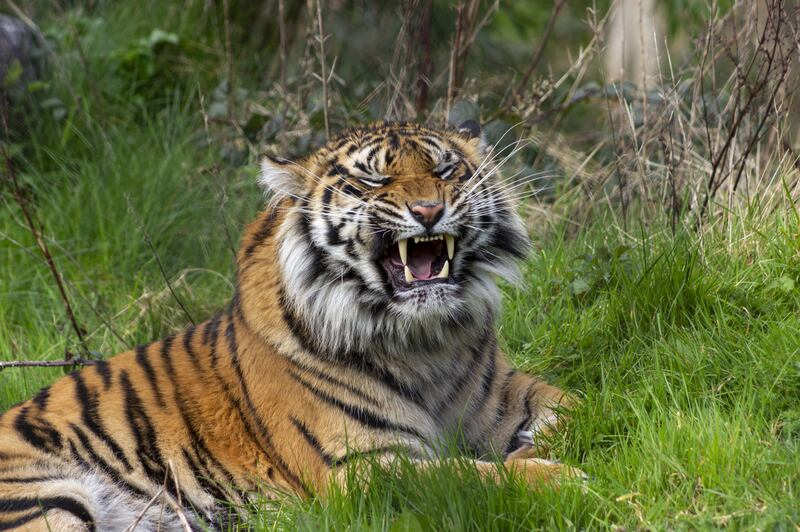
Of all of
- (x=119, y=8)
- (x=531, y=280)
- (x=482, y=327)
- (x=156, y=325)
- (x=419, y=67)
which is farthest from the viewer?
(x=119, y=8)

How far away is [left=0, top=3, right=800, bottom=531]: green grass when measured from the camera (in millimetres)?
3281

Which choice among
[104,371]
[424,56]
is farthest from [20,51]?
[104,371]

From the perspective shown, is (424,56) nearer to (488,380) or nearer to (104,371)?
(488,380)

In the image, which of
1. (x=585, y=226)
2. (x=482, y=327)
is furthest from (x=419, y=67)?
(x=482, y=327)

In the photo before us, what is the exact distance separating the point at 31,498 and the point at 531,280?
98.7 inches

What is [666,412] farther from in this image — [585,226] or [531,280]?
[585,226]

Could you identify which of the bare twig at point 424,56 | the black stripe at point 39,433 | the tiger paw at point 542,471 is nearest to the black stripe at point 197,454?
the black stripe at point 39,433

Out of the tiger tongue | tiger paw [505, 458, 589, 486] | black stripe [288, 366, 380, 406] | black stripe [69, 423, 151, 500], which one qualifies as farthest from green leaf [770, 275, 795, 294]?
black stripe [69, 423, 151, 500]

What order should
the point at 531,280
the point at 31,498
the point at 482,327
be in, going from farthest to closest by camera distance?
the point at 531,280, the point at 482,327, the point at 31,498

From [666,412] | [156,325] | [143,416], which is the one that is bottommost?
[156,325]

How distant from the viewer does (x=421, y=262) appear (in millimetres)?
3904

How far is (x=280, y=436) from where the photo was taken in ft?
13.0

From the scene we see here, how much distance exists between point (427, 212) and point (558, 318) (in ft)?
4.44

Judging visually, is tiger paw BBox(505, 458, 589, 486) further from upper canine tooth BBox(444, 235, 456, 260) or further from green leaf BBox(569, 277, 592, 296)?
green leaf BBox(569, 277, 592, 296)
